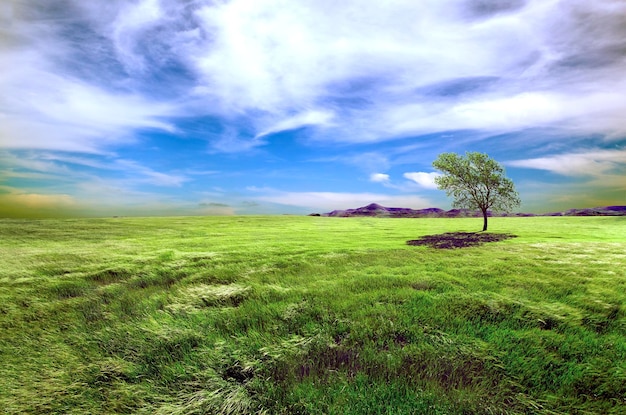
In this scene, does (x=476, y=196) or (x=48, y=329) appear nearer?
(x=48, y=329)

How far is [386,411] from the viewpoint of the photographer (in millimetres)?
5156

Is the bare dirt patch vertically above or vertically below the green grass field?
above

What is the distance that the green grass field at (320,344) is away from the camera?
563cm

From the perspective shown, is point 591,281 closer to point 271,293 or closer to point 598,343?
point 598,343

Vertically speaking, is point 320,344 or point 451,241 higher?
point 451,241

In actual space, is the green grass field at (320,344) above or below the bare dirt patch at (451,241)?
below

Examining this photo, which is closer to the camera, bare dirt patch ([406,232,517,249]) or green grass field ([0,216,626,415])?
green grass field ([0,216,626,415])

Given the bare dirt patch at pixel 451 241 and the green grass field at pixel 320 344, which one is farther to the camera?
the bare dirt patch at pixel 451 241

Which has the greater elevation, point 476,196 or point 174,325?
point 476,196

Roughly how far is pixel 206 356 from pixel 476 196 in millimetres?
55185

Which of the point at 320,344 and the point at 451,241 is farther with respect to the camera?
the point at 451,241

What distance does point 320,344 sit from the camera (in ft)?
24.3

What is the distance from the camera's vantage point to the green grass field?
5629 millimetres

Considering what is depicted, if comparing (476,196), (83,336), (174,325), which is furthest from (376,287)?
(476,196)
